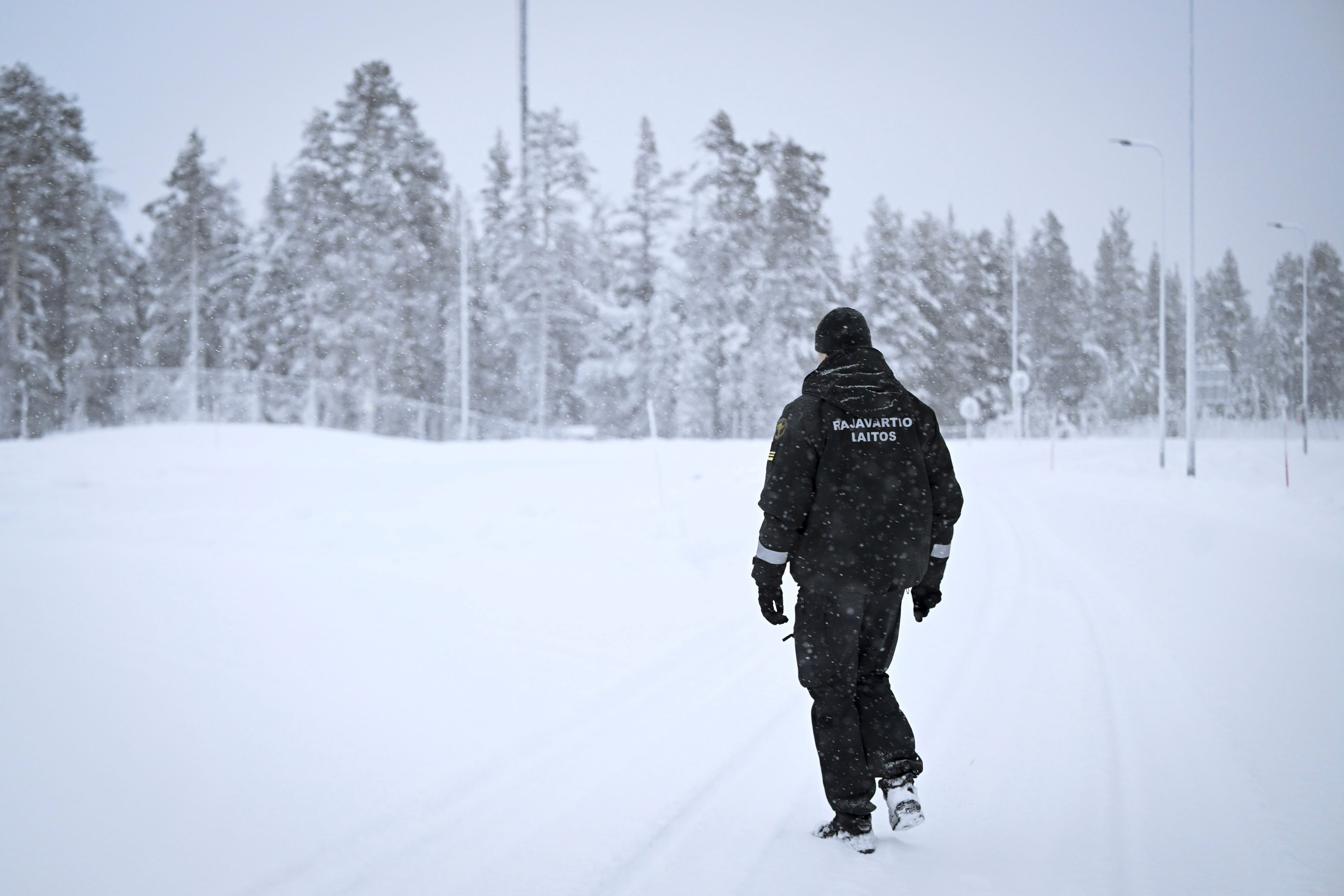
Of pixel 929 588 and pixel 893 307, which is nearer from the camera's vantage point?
pixel 929 588

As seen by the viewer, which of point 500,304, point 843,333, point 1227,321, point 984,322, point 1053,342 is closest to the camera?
point 843,333

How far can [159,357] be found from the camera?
4581cm

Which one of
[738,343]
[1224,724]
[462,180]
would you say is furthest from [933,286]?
[1224,724]

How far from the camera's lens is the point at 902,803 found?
3227 millimetres

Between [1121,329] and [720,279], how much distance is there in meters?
40.8

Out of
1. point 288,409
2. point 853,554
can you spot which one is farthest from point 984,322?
point 853,554

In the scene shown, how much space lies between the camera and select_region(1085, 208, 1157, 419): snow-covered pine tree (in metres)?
64.8

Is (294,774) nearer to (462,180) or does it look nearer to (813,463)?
(813,463)

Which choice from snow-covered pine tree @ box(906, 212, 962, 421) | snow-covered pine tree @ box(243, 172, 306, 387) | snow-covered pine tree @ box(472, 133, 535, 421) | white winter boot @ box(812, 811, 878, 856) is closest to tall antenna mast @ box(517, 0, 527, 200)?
snow-covered pine tree @ box(472, 133, 535, 421)

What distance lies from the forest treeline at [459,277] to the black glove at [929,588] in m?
29.3

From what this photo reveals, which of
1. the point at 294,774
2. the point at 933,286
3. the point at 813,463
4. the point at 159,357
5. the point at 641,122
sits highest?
the point at 641,122

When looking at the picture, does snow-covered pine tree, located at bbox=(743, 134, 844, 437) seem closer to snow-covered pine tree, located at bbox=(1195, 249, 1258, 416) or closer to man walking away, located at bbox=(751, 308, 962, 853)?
man walking away, located at bbox=(751, 308, 962, 853)

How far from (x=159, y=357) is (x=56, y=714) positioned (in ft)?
158

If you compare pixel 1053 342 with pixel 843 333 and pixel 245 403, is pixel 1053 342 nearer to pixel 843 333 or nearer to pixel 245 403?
pixel 245 403
